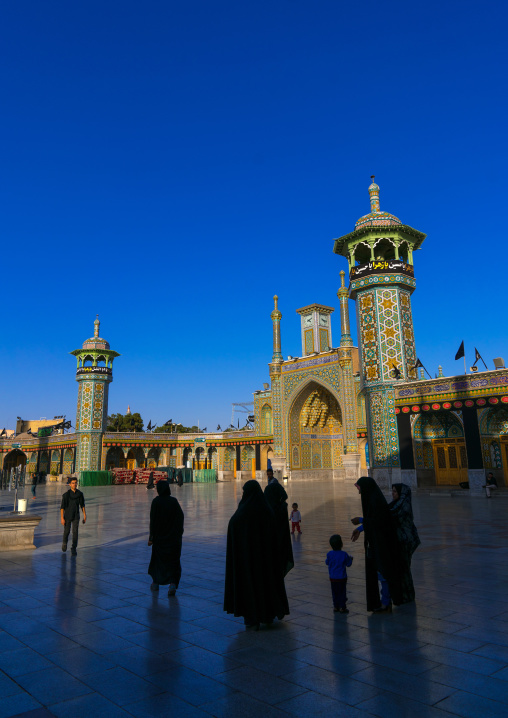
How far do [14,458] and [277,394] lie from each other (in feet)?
95.9

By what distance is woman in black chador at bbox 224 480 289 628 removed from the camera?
4148 millimetres

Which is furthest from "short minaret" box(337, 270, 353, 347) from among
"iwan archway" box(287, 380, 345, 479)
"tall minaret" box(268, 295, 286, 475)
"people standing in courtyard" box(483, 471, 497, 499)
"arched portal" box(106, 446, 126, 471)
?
"arched portal" box(106, 446, 126, 471)

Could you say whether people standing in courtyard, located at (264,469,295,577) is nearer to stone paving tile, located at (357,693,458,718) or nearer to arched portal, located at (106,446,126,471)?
stone paving tile, located at (357,693,458,718)

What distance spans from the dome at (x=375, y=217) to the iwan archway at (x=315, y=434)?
13359 millimetres

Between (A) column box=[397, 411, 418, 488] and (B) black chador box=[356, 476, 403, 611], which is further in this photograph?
(A) column box=[397, 411, 418, 488]

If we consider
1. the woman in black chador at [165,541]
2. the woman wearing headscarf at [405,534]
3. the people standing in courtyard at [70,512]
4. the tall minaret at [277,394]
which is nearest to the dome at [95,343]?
the tall minaret at [277,394]

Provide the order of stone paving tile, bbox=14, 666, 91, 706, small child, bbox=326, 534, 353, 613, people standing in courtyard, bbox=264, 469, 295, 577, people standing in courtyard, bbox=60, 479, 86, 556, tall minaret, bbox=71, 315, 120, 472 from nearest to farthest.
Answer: stone paving tile, bbox=14, 666, 91, 706
people standing in courtyard, bbox=264, 469, 295, 577
small child, bbox=326, 534, 353, 613
people standing in courtyard, bbox=60, 479, 86, 556
tall minaret, bbox=71, 315, 120, 472

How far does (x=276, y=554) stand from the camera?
4273 millimetres

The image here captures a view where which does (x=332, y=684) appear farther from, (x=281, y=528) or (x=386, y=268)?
(x=386, y=268)

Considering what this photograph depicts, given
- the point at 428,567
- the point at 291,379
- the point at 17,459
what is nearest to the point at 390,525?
the point at 428,567

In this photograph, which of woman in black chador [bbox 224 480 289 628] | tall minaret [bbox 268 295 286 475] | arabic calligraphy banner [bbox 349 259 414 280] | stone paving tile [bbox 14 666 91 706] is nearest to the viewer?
stone paving tile [bbox 14 666 91 706]

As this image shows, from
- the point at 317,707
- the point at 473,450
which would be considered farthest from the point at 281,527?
the point at 473,450

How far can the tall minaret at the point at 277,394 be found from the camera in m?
34.5

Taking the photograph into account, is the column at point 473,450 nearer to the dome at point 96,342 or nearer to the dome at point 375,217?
the dome at point 375,217
